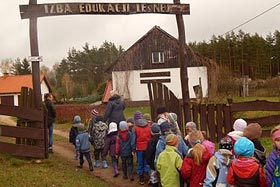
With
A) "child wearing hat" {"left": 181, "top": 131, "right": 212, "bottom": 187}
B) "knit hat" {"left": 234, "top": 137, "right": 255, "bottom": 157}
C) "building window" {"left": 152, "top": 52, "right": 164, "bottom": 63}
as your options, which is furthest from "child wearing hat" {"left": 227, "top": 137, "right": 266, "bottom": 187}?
"building window" {"left": 152, "top": 52, "right": 164, "bottom": 63}

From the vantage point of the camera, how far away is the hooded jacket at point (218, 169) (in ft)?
17.8

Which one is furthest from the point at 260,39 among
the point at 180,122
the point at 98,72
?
the point at 180,122

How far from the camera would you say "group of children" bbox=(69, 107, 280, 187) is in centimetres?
490

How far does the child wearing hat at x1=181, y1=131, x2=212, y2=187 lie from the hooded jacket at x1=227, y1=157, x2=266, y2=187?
3.02ft

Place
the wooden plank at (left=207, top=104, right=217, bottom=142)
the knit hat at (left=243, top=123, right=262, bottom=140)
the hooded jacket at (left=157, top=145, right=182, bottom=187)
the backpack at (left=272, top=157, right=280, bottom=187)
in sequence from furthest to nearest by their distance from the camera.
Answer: the wooden plank at (left=207, top=104, right=217, bottom=142) < the hooded jacket at (left=157, top=145, right=182, bottom=187) < the knit hat at (left=243, top=123, right=262, bottom=140) < the backpack at (left=272, top=157, right=280, bottom=187)

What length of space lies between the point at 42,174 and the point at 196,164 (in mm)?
3902

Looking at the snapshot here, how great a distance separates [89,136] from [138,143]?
1.92m

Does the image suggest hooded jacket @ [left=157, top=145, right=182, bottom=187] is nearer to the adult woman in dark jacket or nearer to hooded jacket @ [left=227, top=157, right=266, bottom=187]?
hooded jacket @ [left=227, top=157, right=266, bottom=187]

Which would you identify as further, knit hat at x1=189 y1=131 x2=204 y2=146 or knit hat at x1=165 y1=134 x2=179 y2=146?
knit hat at x1=165 y1=134 x2=179 y2=146

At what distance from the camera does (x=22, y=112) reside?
975 cm

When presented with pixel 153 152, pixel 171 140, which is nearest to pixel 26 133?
pixel 153 152

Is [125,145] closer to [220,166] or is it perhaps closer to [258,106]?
Result: [220,166]

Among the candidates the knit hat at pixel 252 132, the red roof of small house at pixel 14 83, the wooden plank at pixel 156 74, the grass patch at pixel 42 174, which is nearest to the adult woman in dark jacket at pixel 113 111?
the grass patch at pixel 42 174

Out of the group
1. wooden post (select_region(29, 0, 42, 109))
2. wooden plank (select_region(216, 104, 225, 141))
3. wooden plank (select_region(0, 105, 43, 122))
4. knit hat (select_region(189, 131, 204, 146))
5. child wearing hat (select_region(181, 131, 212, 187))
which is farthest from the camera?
wooden plank (select_region(216, 104, 225, 141))
